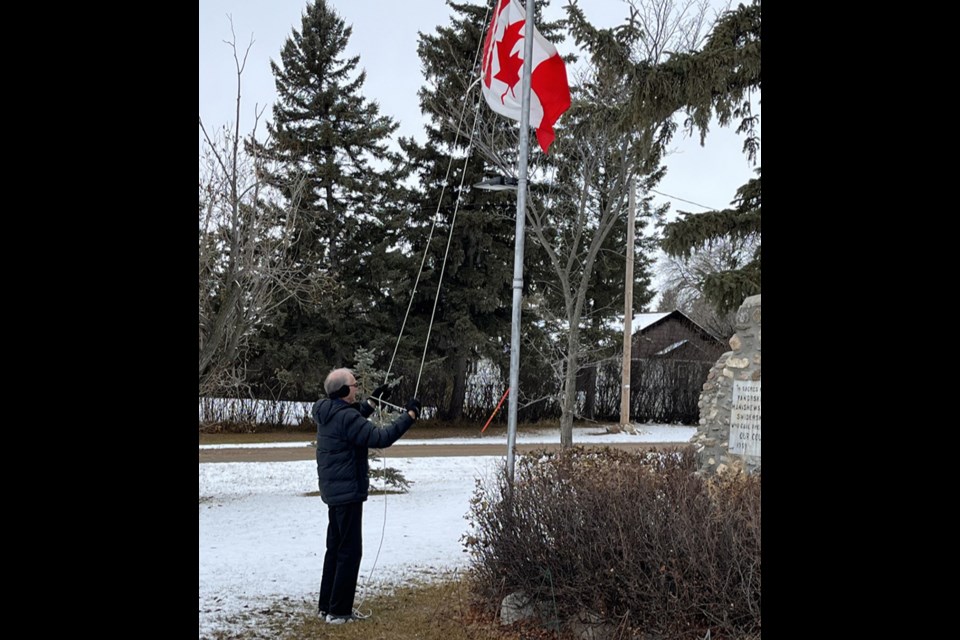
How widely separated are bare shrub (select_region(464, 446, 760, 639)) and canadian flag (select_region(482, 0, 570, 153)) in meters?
3.04

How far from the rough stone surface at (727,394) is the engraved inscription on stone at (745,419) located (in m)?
0.08

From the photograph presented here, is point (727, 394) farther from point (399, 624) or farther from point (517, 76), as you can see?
point (399, 624)

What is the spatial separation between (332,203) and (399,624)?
18.9m

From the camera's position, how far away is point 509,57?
20.9 ft

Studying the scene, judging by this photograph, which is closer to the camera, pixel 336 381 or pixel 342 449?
pixel 342 449

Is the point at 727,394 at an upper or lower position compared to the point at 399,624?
upper

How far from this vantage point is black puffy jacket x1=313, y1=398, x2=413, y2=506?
5.08m


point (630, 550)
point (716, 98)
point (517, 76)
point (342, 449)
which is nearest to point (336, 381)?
point (342, 449)

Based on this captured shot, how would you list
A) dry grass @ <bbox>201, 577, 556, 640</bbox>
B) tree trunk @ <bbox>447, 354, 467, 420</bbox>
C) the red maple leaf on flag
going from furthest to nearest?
1. tree trunk @ <bbox>447, 354, 467, 420</bbox>
2. the red maple leaf on flag
3. dry grass @ <bbox>201, 577, 556, 640</bbox>

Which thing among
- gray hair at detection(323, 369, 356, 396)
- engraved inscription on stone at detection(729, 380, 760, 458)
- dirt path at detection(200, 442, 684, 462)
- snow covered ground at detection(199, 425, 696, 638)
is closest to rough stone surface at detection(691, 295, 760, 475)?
engraved inscription on stone at detection(729, 380, 760, 458)

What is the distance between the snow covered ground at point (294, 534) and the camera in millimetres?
6082

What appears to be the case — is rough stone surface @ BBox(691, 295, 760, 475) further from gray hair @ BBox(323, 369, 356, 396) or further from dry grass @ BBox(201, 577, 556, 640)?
gray hair @ BBox(323, 369, 356, 396)

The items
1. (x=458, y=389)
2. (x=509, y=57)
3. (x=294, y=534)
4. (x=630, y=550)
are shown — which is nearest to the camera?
(x=630, y=550)

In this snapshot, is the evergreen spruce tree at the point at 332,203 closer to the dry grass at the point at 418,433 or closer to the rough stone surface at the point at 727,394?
the dry grass at the point at 418,433
